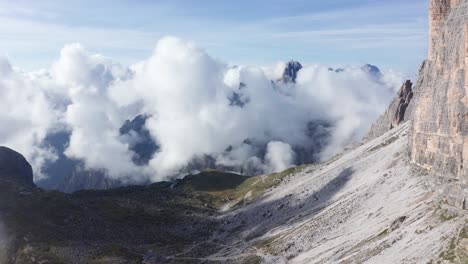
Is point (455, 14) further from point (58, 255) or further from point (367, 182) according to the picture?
point (58, 255)

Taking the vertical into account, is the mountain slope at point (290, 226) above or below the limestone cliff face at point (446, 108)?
below

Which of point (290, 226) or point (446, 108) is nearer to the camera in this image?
point (446, 108)

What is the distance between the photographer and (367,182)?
13000 centimetres

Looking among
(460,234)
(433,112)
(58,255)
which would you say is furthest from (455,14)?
(58,255)

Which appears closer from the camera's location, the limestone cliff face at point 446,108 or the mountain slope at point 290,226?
the mountain slope at point 290,226

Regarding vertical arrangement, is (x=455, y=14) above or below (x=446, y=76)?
above

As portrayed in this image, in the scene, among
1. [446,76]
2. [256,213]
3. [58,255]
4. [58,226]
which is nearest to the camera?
[446,76]

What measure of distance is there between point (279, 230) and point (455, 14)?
71.0 m

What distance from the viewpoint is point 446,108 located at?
4011 inches

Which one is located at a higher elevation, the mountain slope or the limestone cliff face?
the limestone cliff face

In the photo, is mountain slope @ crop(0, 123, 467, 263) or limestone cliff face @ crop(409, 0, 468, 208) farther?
limestone cliff face @ crop(409, 0, 468, 208)

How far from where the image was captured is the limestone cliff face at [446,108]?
92625 mm

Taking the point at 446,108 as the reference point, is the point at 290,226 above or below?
below

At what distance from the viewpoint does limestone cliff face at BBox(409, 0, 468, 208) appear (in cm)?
9262
